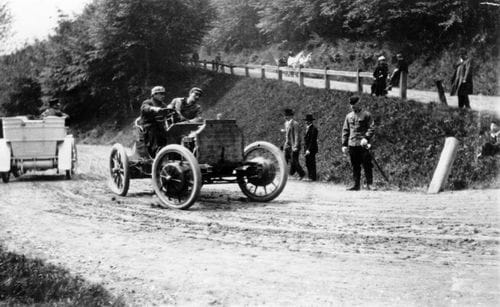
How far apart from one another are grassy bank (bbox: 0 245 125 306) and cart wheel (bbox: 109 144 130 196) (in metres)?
5.23

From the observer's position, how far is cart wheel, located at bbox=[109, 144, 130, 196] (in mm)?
11051

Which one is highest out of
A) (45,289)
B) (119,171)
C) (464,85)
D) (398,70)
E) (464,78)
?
(398,70)

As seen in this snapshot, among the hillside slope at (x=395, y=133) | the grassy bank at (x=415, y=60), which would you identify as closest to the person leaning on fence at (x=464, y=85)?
the hillside slope at (x=395, y=133)

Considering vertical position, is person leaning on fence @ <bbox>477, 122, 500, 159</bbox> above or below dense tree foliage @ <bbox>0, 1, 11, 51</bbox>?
below

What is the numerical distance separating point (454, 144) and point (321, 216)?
3.84 metres

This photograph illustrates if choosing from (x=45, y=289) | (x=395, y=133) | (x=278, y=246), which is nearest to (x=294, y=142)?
(x=395, y=133)

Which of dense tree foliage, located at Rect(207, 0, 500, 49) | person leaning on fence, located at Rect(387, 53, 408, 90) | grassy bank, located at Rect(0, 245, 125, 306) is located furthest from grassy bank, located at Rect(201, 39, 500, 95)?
grassy bank, located at Rect(0, 245, 125, 306)

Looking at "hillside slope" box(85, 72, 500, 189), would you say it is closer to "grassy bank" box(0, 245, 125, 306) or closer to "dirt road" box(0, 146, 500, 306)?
"dirt road" box(0, 146, 500, 306)

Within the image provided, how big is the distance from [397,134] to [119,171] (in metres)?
7.47

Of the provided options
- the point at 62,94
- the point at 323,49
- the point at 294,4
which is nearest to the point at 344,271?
the point at 323,49

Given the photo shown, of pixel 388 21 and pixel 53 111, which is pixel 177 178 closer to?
pixel 53 111

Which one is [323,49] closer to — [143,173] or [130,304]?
[143,173]

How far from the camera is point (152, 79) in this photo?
106 ft

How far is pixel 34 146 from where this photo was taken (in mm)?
13977
